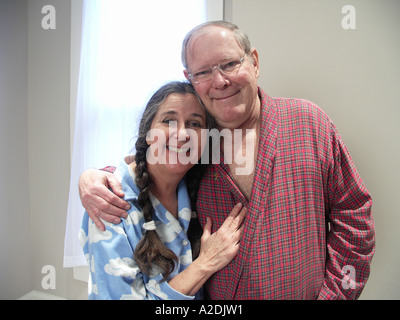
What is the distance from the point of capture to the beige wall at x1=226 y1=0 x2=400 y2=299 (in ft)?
3.76

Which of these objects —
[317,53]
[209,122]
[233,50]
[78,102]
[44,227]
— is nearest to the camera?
[233,50]

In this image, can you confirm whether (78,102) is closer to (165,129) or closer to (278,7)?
(165,129)

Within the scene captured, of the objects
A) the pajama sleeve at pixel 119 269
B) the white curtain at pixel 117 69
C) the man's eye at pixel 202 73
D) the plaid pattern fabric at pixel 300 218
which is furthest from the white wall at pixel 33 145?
the plaid pattern fabric at pixel 300 218

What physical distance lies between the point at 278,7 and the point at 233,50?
2.07 ft

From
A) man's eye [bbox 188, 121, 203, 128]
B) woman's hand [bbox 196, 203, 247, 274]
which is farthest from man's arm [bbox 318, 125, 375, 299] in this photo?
man's eye [bbox 188, 121, 203, 128]

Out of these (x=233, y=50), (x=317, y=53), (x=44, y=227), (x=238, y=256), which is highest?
(x=317, y=53)

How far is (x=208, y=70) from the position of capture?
34.3 inches

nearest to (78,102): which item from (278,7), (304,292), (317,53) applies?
(278,7)

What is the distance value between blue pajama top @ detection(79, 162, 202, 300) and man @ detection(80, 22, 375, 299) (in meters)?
0.06

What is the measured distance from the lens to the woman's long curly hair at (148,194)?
0.86m

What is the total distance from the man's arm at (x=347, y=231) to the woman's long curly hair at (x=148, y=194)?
522mm

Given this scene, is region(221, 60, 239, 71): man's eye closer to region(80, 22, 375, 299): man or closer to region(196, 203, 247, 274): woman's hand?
region(80, 22, 375, 299): man

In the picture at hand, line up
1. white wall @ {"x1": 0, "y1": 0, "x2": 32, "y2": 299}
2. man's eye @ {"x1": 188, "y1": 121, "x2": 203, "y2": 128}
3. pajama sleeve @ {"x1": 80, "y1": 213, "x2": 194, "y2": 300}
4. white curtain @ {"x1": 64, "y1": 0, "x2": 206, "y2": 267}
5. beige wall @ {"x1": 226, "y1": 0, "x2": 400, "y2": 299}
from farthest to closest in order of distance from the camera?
white wall @ {"x1": 0, "y1": 0, "x2": 32, "y2": 299}, white curtain @ {"x1": 64, "y1": 0, "x2": 206, "y2": 267}, beige wall @ {"x1": 226, "y1": 0, "x2": 400, "y2": 299}, man's eye @ {"x1": 188, "y1": 121, "x2": 203, "y2": 128}, pajama sleeve @ {"x1": 80, "y1": 213, "x2": 194, "y2": 300}

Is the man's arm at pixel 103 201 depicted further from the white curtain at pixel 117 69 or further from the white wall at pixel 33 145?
the white wall at pixel 33 145
